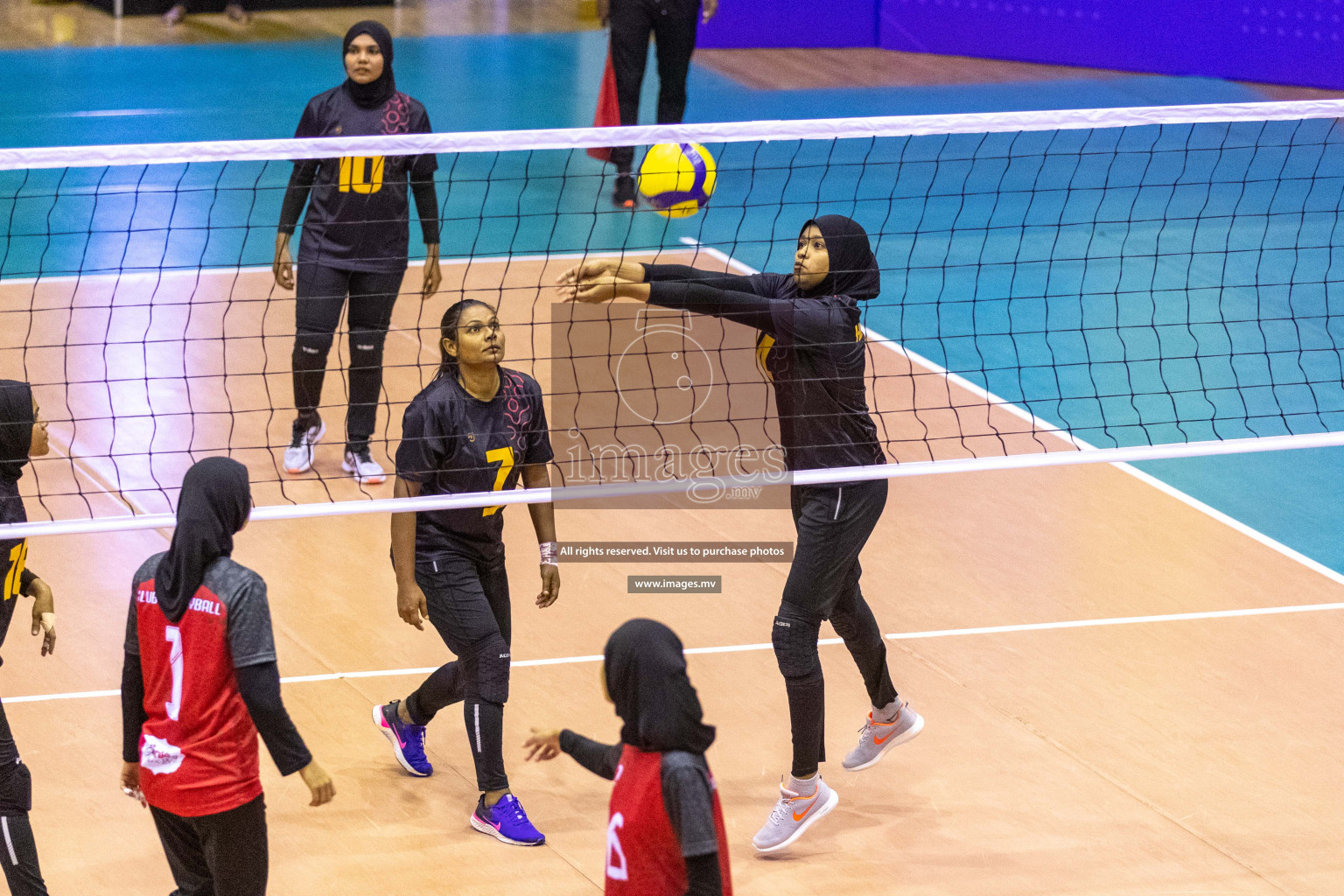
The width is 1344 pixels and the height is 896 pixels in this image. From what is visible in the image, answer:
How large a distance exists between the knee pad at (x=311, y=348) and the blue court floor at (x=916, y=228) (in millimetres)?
695

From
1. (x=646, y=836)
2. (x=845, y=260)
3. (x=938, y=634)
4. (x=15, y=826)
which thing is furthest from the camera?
(x=938, y=634)

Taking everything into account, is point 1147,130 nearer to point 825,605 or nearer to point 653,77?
point 653,77

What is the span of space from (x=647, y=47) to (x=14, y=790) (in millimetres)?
9531

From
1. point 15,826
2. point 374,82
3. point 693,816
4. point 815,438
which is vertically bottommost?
point 15,826

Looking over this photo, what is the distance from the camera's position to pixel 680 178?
7.96 metres

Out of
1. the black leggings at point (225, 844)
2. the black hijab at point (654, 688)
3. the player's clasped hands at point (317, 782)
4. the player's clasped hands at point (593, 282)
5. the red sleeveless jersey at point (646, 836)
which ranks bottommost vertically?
the black leggings at point (225, 844)

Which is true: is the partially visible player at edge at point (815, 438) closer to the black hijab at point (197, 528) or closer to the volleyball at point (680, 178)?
the black hijab at point (197, 528)

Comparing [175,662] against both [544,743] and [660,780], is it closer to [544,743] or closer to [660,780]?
[544,743]

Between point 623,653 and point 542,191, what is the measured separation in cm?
983

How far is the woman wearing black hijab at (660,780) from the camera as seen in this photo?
3.37m

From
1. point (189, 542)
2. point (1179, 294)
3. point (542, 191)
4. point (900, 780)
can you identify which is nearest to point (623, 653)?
point (189, 542)

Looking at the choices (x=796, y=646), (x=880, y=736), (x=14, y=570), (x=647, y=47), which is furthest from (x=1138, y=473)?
(x=647, y=47)

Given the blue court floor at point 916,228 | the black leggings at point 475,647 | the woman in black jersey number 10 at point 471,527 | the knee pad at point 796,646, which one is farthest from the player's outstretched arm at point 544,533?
the blue court floor at point 916,228

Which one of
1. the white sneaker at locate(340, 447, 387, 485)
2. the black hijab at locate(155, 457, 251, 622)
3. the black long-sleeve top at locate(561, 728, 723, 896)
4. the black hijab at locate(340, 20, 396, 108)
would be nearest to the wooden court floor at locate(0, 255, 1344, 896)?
the white sneaker at locate(340, 447, 387, 485)
